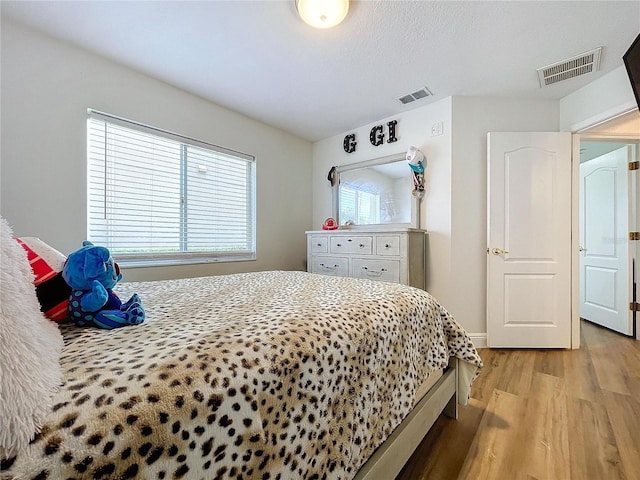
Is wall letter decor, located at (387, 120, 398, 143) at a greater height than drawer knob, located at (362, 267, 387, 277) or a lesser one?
greater

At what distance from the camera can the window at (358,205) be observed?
3.44 m

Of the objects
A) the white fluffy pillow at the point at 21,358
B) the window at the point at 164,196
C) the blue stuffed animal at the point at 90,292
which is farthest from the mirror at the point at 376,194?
the white fluffy pillow at the point at 21,358

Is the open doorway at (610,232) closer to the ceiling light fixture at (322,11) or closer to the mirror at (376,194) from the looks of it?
the mirror at (376,194)

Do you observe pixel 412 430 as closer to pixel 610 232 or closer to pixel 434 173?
pixel 434 173

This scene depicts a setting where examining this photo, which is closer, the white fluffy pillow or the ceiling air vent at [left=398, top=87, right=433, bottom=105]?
the white fluffy pillow

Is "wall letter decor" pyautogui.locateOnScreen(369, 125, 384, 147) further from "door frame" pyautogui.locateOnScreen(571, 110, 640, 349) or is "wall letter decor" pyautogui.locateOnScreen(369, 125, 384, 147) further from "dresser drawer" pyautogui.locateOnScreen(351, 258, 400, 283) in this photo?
"door frame" pyautogui.locateOnScreen(571, 110, 640, 349)

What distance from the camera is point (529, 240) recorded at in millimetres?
2715

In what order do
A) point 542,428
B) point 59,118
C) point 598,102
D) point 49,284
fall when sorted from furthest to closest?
point 598,102 → point 59,118 → point 542,428 → point 49,284

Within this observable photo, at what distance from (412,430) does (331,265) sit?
2.14 metres

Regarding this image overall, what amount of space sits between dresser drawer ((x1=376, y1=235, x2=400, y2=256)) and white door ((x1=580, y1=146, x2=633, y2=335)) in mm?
2679

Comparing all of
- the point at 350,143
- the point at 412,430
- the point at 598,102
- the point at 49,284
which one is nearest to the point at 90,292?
the point at 49,284

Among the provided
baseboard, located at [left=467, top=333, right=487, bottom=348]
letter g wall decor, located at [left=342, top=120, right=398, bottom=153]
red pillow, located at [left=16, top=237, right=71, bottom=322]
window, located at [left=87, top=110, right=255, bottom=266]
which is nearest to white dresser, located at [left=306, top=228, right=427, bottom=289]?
baseboard, located at [left=467, top=333, right=487, bottom=348]

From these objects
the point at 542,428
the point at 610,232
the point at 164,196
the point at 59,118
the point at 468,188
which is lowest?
the point at 542,428

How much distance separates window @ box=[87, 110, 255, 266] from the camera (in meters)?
2.25
